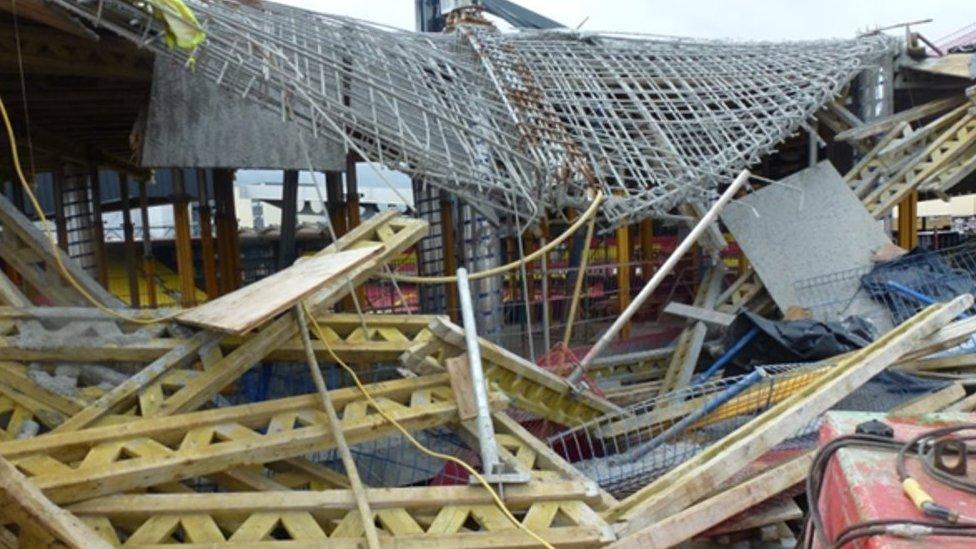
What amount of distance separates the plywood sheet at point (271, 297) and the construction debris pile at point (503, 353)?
0.09ft

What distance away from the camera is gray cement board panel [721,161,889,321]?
8.12 metres

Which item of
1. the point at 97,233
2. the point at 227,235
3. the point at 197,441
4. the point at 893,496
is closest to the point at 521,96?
the point at 227,235

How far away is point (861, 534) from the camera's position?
6.10ft

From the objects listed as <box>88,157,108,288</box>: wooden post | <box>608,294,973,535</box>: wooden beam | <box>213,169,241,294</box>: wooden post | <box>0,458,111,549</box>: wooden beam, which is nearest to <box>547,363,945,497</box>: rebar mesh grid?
<box>608,294,973,535</box>: wooden beam

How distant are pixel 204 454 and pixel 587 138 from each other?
5006 millimetres

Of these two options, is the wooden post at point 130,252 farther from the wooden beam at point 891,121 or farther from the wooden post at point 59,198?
the wooden beam at point 891,121

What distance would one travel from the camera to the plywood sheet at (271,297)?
3.54 m

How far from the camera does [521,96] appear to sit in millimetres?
7477

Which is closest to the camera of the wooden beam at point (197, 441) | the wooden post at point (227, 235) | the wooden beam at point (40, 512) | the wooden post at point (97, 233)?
the wooden beam at point (40, 512)

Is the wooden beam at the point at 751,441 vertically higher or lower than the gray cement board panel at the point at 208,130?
lower

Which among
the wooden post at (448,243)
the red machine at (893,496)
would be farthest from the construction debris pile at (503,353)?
the wooden post at (448,243)

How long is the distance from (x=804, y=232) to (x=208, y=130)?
7003 mm

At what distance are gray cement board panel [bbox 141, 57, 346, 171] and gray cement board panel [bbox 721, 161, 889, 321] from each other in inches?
205

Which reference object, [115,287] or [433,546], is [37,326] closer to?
[433,546]
